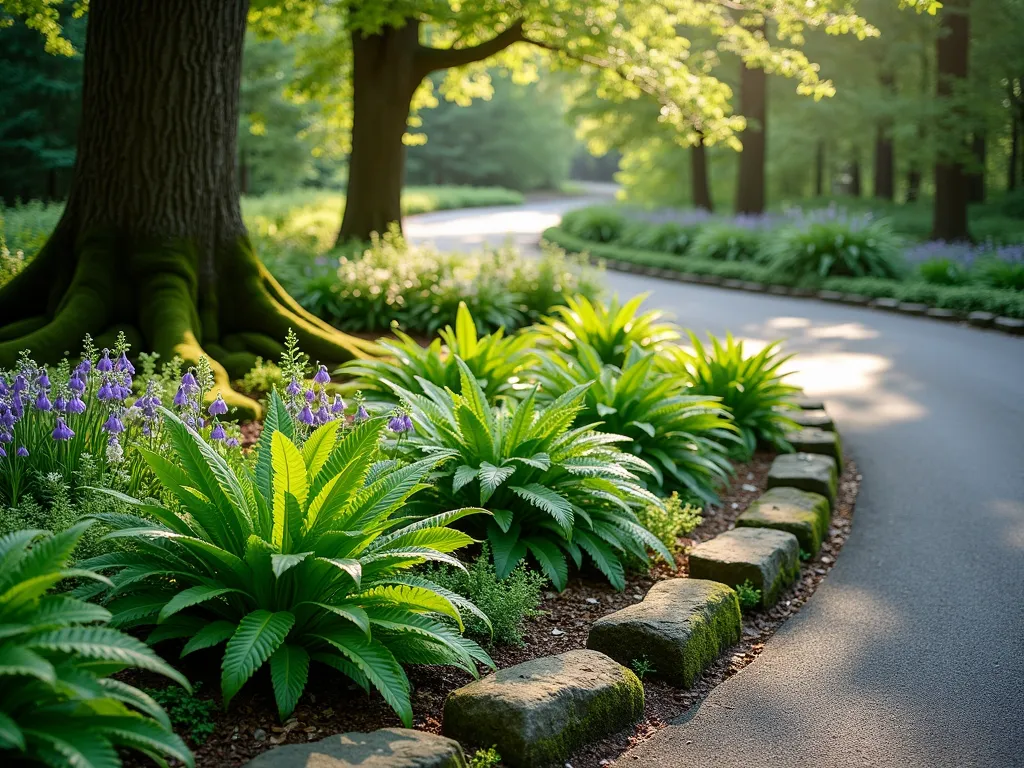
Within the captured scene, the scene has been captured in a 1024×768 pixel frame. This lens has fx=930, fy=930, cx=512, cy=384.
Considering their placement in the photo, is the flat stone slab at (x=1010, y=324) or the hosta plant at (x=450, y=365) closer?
the hosta plant at (x=450, y=365)

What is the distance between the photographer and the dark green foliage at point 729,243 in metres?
18.7

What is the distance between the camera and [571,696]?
3.18m

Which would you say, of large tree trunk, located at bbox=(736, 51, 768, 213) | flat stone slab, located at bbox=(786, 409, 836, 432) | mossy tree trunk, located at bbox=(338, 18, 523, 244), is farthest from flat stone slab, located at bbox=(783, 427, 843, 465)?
large tree trunk, located at bbox=(736, 51, 768, 213)

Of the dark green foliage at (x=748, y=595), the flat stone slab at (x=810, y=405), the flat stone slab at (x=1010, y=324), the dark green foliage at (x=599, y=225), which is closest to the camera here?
the dark green foliage at (x=748, y=595)

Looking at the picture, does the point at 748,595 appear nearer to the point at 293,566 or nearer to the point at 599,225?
the point at 293,566

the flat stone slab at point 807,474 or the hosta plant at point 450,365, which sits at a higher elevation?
the hosta plant at point 450,365

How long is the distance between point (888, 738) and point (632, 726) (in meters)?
0.92

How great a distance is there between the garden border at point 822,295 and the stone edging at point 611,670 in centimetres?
665

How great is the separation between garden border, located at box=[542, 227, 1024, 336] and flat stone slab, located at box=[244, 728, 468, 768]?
8.88 meters

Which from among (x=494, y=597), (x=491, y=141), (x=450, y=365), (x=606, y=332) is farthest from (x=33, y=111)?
(x=491, y=141)

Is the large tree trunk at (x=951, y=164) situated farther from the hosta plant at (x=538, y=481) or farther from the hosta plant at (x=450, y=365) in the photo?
the hosta plant at (x=538, y=481)

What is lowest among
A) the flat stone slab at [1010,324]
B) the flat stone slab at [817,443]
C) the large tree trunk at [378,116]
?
the flat stone slab at [817,443]

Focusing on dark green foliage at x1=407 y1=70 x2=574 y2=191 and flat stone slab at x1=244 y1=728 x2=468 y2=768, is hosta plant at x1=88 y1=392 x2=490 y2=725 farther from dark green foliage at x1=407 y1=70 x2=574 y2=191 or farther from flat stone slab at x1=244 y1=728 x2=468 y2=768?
dark green foliage at x1=407 y1=70 x2=574 y2=191

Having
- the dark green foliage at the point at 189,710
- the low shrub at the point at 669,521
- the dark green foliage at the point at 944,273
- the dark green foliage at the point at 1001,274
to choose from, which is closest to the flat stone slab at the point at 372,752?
the dark green foliage at the point at 189,710
